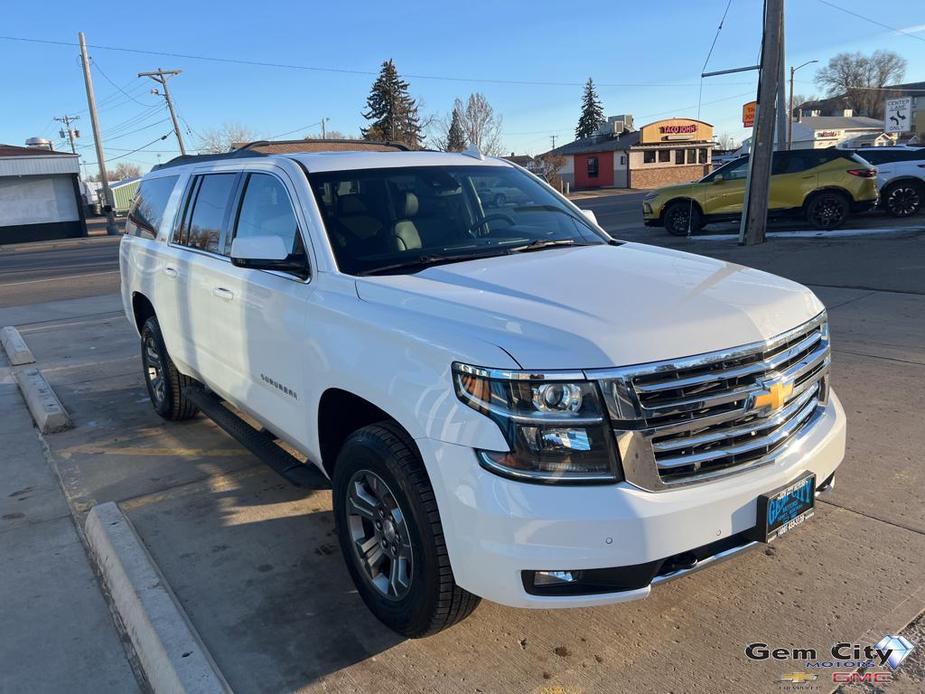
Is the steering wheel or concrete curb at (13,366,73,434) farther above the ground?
the steering wheel

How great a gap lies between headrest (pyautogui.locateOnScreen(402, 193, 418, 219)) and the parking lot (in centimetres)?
144

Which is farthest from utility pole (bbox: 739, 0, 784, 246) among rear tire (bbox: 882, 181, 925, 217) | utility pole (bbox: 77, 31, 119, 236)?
utility pole (bbox: 77, 31, 119, 236)

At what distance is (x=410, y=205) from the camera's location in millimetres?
3895

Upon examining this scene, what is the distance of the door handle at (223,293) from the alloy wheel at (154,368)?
1.67 metres

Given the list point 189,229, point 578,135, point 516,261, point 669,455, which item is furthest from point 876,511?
point 578,135

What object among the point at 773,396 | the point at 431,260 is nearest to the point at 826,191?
the point at 431,260

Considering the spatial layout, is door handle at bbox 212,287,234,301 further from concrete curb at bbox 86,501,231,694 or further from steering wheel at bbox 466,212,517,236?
steering wheel at bbox 466,212,517,236

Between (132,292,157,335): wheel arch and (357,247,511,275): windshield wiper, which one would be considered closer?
(357,247,511,275): windshield wiper

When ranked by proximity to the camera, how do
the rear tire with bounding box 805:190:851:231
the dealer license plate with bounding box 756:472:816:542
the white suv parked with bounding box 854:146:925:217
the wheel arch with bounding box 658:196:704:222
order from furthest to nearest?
the wheel arch with bounding box 658:196:704:222 < the white suv parked with bounding box 854:146:925:217 < the rear tire with bounding box 805:190:851:231 < the dealer license plate with bounding box 756:472:816:542

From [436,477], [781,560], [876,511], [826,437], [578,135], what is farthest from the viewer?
[578,135]

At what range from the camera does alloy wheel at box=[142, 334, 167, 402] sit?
A: 5879 millimetres

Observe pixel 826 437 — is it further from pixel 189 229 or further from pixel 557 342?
pixel 189 229

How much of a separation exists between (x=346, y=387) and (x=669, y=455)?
4.33ft

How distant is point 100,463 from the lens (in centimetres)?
516
